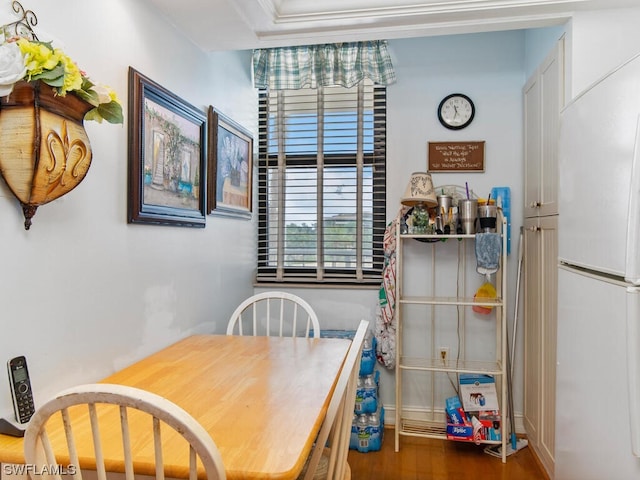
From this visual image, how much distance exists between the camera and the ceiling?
197 centimetres

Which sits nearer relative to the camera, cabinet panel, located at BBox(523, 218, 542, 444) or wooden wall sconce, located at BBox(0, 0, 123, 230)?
wooden wall sconce, located at BBox(0, 0, 123, 230)

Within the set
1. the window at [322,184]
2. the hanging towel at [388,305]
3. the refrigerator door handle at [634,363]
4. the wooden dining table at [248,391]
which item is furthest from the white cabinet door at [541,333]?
the refrigerator door handle at [634,363]

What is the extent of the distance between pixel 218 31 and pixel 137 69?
544 millimetres

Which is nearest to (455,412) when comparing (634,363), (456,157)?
(456,157)

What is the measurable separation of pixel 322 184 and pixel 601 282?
2135 millimetres

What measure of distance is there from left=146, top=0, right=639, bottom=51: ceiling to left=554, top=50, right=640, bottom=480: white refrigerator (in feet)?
2.40

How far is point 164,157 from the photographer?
1940 mm

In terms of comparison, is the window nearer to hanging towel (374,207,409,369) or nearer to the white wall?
hanging towel (374,207,409,369)

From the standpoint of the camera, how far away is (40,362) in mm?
1317

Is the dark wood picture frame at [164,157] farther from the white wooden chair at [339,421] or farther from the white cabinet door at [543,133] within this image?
the white cabinet door at [543,133]

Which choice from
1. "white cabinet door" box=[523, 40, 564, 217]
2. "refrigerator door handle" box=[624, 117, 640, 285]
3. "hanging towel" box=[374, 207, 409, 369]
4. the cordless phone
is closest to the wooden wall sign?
"white cabinet door" box=[523, 40, 564, 217]

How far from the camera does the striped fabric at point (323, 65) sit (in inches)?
113

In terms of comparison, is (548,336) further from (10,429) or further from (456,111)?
(10,429)

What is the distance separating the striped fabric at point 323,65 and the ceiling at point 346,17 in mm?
574
